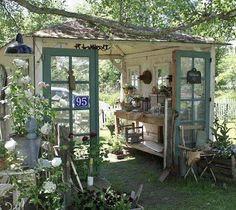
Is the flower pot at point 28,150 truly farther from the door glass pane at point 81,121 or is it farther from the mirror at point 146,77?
the mirror at point 146,77

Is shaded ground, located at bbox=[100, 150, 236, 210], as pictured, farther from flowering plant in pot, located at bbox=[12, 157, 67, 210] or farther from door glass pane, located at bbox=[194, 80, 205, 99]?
flowering plant in pot, located at bbox=[12, 157, 67, 210]

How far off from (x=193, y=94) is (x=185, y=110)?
0.37 metres

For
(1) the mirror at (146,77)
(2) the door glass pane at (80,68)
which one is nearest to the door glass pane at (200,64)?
(1) the mirror at (146,77)

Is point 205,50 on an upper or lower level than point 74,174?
upper

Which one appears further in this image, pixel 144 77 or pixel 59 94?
pixel 144 77

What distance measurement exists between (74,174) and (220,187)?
2.85 m

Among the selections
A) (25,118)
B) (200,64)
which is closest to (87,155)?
(25,118)

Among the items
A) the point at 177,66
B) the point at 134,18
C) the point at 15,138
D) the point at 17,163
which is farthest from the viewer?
the point at 134,18

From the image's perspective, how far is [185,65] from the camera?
747cm

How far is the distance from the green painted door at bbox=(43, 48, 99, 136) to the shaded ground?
95cm

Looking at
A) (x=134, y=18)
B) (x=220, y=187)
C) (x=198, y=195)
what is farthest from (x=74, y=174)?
(x=134, y=18)

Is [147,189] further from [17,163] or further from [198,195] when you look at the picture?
[17,163]

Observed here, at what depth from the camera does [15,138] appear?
3.86m

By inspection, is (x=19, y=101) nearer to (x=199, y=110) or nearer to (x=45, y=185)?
(x=45, y=185)
